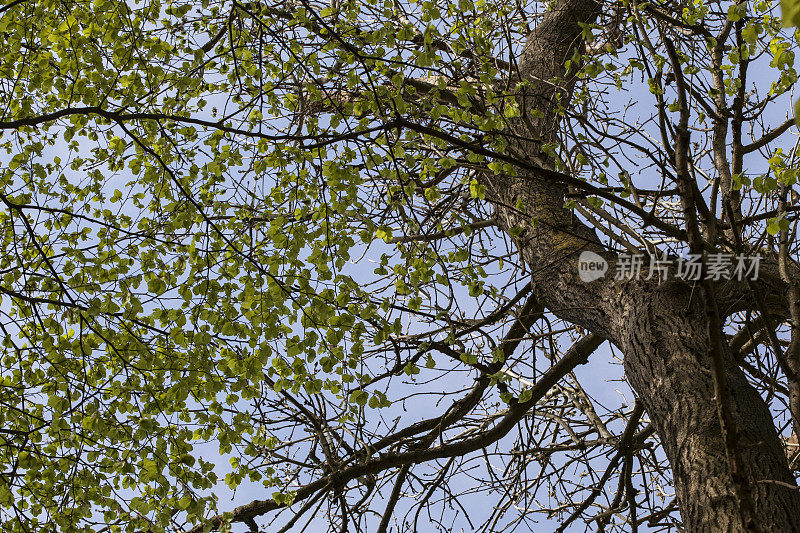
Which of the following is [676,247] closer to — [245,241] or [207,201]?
[245,241]

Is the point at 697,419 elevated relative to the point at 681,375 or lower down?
lower down

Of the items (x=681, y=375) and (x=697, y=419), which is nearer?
(x=697, y=419)

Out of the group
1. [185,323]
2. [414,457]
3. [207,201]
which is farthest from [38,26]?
[414,457]

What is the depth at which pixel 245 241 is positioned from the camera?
4121 mm

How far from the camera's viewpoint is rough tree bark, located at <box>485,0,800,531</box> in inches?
106

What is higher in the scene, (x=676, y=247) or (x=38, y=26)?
(x=38, y=26)

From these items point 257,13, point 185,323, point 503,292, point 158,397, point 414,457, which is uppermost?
point 257,13

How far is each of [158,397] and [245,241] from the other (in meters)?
1.06

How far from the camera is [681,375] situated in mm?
3127

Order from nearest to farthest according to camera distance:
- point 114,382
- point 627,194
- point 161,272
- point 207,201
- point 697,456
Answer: point 697,456 < point 627,194 < point 114,382 < point 161,272 < point 207,201

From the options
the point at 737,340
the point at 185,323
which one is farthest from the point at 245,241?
the point at 737,340

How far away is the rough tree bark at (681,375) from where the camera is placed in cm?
271

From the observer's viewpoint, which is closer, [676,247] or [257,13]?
[257,13]

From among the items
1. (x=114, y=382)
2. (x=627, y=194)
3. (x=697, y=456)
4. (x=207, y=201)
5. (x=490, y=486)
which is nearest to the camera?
(x=697, y=456)
